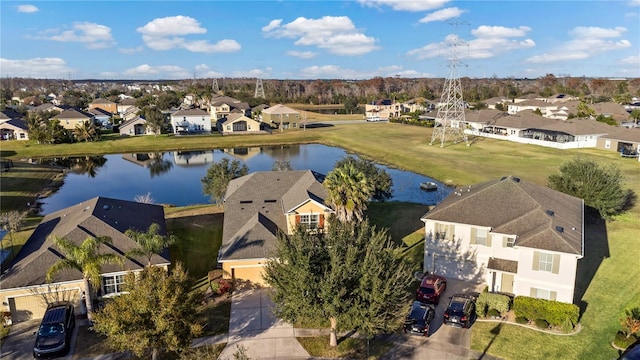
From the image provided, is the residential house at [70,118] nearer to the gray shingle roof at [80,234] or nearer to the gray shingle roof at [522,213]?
the gray shingle roof at [80,234]

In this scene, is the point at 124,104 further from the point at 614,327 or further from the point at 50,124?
the point at 614,327

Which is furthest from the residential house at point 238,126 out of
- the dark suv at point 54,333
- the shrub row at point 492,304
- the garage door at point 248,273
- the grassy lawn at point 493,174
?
the shrub row at point 492,304

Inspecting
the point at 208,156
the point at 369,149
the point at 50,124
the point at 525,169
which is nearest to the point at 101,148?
the point at 50,124

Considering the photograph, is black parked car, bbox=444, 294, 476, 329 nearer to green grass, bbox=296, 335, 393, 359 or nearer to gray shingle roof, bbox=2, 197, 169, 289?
green grass, bbox=296, 335, 393, 359

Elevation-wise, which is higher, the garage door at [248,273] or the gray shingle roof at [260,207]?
the gray shingle roof at [260,207]

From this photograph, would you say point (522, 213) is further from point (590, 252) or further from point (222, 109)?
point (222, 109)

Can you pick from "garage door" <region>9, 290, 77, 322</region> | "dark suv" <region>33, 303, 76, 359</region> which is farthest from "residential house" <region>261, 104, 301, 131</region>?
"dark suv" <region>33, 303, 76, 359</region>
